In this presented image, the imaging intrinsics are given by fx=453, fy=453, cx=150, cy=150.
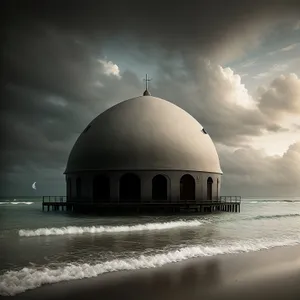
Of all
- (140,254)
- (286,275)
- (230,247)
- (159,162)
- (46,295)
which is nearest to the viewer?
(46,295)

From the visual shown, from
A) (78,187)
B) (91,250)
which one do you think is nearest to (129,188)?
(78,187)

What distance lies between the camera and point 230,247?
11.3 metres

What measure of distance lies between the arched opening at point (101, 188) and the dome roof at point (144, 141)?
3.01 feet

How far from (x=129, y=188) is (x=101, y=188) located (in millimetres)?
1738

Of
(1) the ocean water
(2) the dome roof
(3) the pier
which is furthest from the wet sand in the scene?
(2) the dome roof

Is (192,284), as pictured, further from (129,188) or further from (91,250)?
(129,188)

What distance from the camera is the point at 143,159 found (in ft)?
84.0

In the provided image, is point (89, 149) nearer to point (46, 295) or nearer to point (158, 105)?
point (158, 105)

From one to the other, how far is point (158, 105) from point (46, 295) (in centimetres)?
2250

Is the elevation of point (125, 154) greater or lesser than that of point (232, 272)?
greater

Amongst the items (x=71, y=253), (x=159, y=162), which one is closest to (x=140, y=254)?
(x=71, y=253)

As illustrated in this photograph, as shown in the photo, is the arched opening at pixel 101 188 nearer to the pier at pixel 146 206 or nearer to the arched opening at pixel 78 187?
the pier at pixel 146 206

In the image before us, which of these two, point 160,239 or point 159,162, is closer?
point 160,239

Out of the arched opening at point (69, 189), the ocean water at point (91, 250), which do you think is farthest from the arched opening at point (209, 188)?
the ocean water at point (91, 250)
